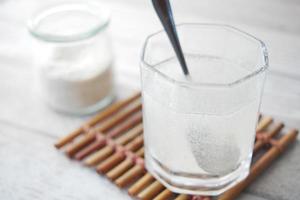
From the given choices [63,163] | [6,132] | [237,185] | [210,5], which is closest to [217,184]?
[237,185]

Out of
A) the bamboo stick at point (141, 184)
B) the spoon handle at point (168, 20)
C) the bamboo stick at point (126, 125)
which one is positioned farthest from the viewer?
the bamboo stick at point (126, 125)

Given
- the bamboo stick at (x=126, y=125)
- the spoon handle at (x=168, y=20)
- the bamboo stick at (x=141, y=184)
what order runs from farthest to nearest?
1. the bamboo stick at (x=126, y=125)
2. the bamboo stick at (x=141, y=184)
3. the spoon handle at (x=168, y=20)

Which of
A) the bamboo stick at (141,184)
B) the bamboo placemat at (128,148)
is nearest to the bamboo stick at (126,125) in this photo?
the bamboo placemat at (128,148)

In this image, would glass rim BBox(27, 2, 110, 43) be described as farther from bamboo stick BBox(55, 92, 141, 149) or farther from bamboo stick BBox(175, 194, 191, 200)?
bamboo stick BBox(175, 194, 191, 200)

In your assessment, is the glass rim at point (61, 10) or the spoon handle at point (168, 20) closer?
the spoon handle at point (168, 20)

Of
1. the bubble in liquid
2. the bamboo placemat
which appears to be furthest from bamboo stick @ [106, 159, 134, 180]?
the bubble in liquid

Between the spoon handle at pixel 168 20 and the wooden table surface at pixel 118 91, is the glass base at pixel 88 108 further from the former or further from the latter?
the spoon handle at pixel 168 20
